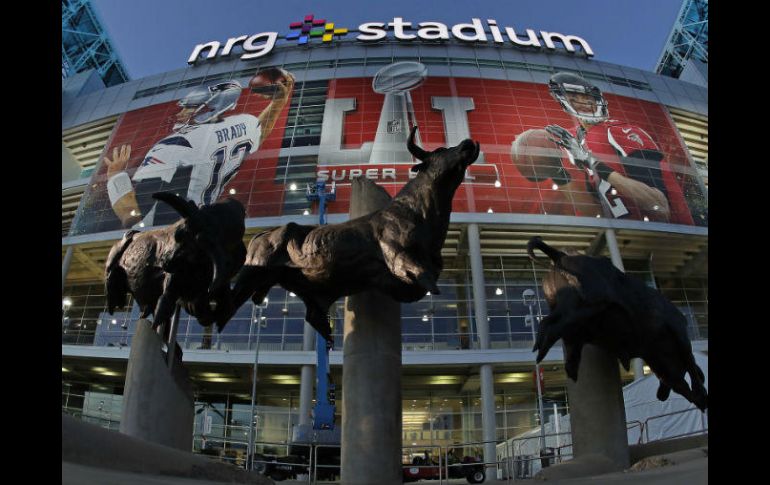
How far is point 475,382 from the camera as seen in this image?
28312 millimetres

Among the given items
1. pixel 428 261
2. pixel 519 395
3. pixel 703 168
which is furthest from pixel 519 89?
pixel 428 261

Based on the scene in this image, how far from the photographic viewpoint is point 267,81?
3434 cm

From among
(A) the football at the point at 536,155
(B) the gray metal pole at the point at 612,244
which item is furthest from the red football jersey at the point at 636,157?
(B) the gray metal pole at the point at 612,244

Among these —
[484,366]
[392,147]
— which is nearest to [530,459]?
[484,366]

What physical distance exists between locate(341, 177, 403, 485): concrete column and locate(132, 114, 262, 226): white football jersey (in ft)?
80.5

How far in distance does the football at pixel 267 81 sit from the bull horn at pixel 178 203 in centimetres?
2904

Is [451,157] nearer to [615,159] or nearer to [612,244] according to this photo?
[612,244]

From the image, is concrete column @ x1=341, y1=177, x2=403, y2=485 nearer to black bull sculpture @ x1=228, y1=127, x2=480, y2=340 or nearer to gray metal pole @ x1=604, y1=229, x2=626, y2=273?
black bull sculpture @ x1=228, y1=127, x2=480, y2=340

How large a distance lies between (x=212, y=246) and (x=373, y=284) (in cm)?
194

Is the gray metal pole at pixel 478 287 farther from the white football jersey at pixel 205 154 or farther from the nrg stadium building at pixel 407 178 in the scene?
the white football jersey at pixel 205 154

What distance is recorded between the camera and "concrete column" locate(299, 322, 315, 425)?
23.2 metres

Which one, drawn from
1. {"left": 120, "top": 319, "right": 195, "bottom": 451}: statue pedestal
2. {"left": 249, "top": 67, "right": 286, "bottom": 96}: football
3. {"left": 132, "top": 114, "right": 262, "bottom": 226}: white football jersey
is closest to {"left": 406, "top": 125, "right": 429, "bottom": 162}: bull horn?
{"left": 120, "top": 319, "right": 195, "bottom": 451}: statue pedestal

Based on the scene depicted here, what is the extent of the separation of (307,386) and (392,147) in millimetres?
13443

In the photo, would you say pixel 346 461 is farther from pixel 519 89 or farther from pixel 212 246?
pixel 519 89
